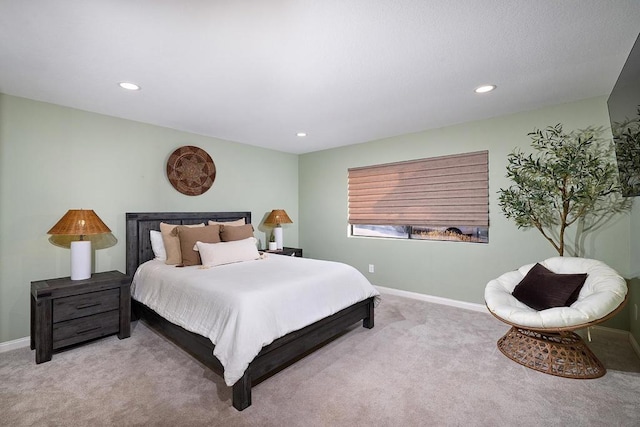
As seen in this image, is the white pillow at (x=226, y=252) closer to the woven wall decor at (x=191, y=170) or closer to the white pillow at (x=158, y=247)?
the white pillow at (x=158, y=247)

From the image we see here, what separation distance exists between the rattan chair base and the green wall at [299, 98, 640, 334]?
107 cm

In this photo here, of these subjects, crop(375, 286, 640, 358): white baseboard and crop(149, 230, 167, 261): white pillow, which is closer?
crop(375, 286, 640, 358): white baseboard

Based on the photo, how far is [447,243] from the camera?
12.9 ft

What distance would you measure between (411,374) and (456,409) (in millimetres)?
437

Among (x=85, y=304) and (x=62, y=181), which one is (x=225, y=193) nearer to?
(x=62, y=181)

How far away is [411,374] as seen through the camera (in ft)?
7.48

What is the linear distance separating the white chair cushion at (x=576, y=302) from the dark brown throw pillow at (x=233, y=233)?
2.80 meters

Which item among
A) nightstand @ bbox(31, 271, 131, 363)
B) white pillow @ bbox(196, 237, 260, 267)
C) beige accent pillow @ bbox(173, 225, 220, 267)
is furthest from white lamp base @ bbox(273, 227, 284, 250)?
nightstand @ bbox(31, 271, 131, 363)

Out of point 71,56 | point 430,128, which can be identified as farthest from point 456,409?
point 71,56

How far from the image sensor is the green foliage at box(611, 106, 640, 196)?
83.3 inches

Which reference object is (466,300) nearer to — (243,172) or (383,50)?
(383,50)

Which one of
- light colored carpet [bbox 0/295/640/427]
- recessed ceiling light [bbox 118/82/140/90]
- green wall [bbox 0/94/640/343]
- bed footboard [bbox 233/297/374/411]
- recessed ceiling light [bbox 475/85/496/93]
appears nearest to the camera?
light colored carpet [bbox 0/295/640/427]

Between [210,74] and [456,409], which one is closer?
[456,409]

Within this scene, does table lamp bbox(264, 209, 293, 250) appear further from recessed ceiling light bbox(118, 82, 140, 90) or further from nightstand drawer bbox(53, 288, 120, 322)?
recessed ceiling light bbox(118, 82, 140, 90)
